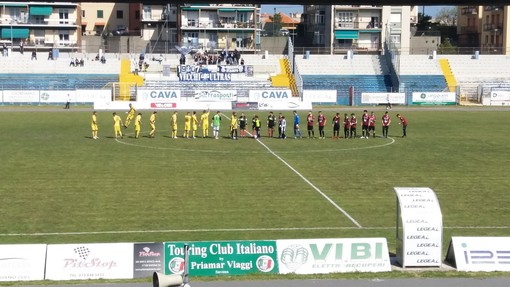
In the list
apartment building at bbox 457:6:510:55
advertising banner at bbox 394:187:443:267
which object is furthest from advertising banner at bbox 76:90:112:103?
advertising banner at bbox 394:187:443:267

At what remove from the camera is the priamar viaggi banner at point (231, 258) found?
1791cm

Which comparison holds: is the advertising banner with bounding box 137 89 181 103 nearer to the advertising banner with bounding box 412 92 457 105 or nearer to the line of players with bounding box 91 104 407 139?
the line of players with bounding box 91 104 407 139

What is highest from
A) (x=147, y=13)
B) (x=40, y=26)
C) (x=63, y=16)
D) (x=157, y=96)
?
(x=147, y=13)

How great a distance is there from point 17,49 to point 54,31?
5.20 m

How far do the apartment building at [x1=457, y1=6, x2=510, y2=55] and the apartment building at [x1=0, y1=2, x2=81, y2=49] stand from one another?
143 feet

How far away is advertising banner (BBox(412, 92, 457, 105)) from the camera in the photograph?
7644cm

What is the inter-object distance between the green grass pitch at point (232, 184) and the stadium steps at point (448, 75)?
30.4 meters

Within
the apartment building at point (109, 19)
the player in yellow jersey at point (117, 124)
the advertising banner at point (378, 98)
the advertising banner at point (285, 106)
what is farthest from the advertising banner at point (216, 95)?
the apartment building at point (109, 19)

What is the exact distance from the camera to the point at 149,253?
17.6 m

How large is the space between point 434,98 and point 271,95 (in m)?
16.2

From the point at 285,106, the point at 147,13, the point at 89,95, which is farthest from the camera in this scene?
the point at 147,13

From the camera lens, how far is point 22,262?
17469mm

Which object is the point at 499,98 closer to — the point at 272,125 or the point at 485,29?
the point at 485,29

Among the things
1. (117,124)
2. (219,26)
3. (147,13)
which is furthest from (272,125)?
(147,13)
